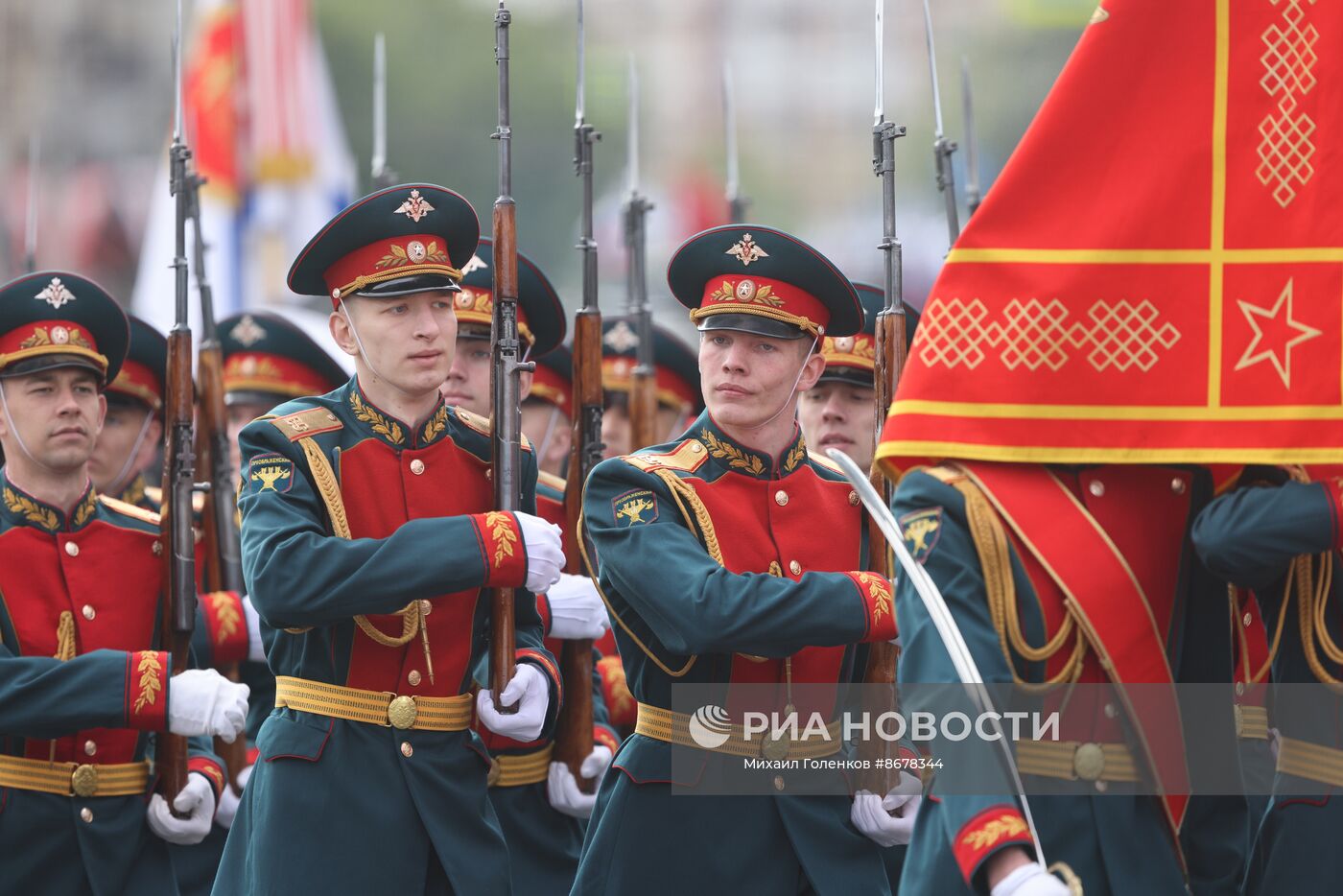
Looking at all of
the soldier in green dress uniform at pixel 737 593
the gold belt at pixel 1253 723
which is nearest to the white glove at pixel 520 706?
the soldier in green dress uniform at pixel 737 593

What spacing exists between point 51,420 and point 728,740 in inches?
105

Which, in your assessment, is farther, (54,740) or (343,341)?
(54,740)

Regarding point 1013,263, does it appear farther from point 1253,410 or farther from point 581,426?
point 581,426

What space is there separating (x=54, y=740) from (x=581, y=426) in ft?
7.83

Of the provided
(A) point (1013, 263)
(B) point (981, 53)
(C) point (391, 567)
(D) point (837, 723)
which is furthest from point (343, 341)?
(B) point (981, 53)

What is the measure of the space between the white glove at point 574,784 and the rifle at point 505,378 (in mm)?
1515

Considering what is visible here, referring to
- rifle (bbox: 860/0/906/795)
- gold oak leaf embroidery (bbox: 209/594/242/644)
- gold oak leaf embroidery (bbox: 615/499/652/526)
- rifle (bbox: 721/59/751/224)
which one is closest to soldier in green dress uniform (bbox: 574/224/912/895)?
gold oak leaf embroidery (bbox: 615/499/652/526)

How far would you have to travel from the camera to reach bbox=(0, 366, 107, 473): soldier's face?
7.43 meters

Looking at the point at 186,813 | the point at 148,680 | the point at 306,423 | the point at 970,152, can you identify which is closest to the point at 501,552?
the point at 306,423

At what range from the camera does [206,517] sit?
31.1ft

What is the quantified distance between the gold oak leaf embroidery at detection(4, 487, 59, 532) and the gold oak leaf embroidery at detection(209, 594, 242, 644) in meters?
1.05

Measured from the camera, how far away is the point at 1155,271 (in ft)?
16.3

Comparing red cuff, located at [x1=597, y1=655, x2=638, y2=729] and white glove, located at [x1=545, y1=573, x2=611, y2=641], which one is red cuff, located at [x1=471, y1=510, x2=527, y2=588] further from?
red cuff, located at [x1=597, y1=655, x2=638, y2=729]

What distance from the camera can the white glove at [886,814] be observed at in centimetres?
645
